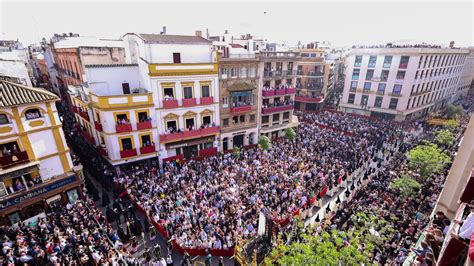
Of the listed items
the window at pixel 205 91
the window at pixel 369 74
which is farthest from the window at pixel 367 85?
the window at pixel 205 91

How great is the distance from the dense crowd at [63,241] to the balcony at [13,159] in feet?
13.3

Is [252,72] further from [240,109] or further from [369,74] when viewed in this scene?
[369,74]

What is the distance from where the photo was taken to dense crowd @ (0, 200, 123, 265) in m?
13.0

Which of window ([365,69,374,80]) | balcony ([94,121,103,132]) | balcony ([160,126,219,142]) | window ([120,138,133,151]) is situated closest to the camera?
balcony ([94,121,103,132])

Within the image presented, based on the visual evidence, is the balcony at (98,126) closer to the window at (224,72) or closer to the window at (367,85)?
the window at (224,72)

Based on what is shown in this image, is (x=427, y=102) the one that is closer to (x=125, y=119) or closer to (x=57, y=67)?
(x=125, y=119)

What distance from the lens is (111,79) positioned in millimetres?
24766

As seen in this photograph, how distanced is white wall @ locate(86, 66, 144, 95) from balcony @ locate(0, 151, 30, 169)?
9124mm

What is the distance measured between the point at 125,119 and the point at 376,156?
98.5 feet

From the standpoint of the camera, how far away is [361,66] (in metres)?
45.2

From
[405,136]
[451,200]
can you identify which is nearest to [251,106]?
[451,200]

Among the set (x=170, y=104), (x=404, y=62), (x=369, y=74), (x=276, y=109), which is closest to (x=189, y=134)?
(x=170, y=104)

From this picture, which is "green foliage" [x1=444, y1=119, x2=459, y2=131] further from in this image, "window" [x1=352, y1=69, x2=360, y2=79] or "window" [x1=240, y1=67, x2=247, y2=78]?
"window" [x1=240, y1=67, x2=247, y2=78]

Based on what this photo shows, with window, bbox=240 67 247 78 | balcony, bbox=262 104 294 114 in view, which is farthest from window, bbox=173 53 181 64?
balcony, bbox=262 104 294 114
